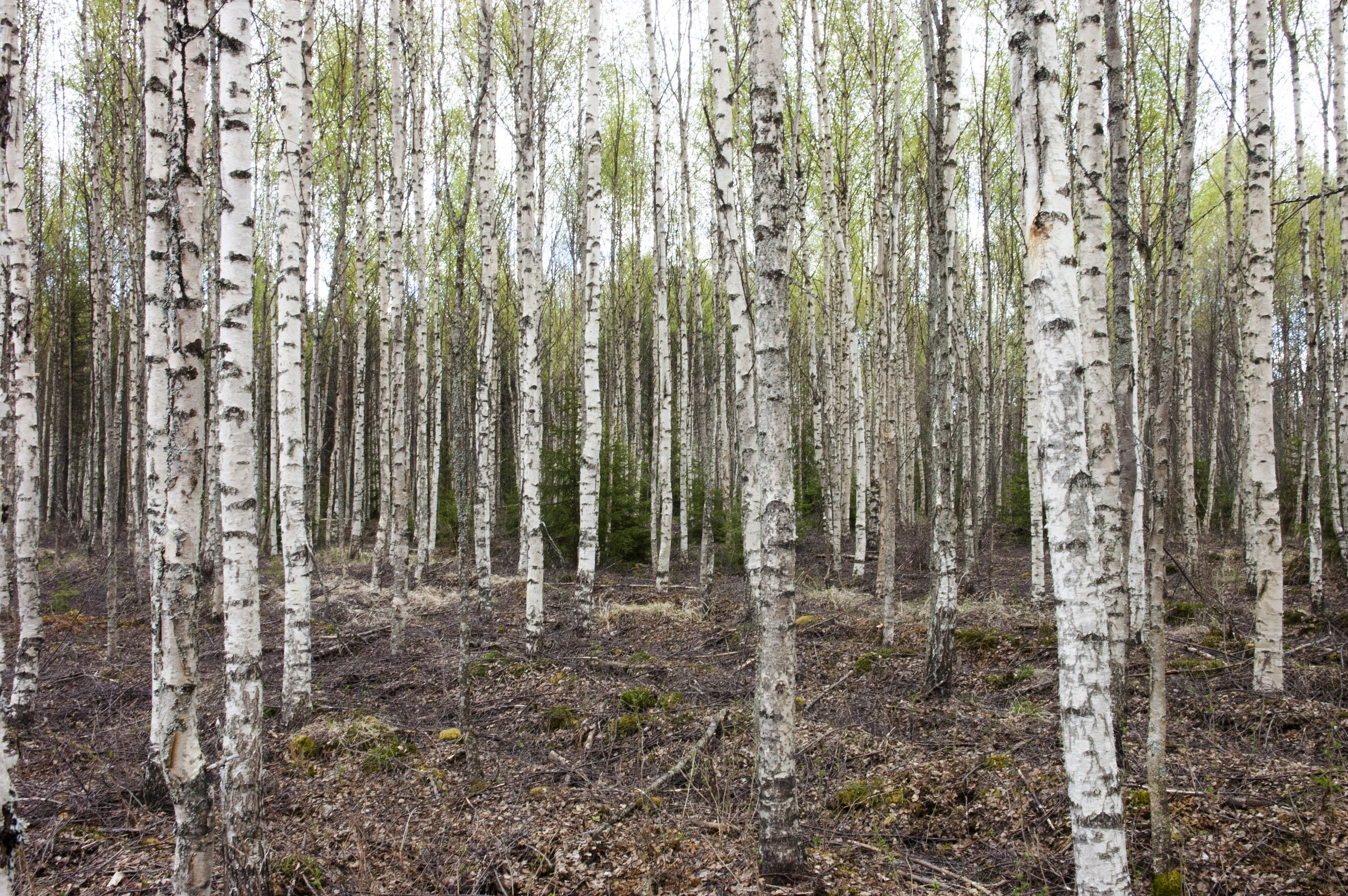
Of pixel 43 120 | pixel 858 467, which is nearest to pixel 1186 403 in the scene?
pixel 858 467

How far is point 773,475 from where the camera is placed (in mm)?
3311

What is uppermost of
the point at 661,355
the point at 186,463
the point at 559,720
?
the point at 661,355

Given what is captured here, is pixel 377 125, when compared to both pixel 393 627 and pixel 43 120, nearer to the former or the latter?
pixel 393 627

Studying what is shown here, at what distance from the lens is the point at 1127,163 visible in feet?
12.6

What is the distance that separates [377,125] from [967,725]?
981cm

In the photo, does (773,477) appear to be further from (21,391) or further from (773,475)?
(21,391)

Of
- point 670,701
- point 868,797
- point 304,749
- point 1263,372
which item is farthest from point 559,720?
point 1263,372

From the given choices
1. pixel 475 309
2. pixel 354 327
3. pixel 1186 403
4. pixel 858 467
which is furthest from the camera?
pixel 354 327

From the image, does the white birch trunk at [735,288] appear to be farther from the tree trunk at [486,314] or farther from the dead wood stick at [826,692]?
the tree trunk at [486,314]

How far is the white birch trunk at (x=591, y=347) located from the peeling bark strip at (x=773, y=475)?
488cm

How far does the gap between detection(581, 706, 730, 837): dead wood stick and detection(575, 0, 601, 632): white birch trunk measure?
3229 millimetres

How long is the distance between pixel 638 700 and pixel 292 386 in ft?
12.0

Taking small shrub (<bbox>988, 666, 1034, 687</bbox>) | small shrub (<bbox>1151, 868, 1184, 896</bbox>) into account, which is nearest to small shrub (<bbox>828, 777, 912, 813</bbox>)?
small shrub (<bbox>1151, 868, 1184, 896</bbox>)

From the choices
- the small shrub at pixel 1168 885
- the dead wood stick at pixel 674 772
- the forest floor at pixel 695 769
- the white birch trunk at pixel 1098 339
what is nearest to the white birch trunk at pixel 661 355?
the forest floor at pixel 695 769
